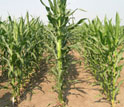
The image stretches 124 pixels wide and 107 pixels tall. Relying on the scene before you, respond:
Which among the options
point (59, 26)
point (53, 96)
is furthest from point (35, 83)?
point (59, 26)

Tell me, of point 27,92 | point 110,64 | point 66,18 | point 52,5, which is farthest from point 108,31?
point 27,92

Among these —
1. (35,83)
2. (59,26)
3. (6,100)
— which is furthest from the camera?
(35,83)

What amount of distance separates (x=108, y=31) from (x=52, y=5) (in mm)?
879

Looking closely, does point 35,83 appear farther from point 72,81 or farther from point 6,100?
point 72,81

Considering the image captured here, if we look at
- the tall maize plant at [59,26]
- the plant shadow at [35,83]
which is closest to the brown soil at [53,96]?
the plant shadow at [35,83]

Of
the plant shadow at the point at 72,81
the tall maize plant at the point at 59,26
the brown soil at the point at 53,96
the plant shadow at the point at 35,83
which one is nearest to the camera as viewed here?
the tall maize plant at the point at 59,26

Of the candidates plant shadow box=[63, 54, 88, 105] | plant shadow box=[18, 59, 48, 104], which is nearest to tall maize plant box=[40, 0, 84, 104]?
plant shadow box=[63, 54, 88, 105]

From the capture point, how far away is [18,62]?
2307 mm

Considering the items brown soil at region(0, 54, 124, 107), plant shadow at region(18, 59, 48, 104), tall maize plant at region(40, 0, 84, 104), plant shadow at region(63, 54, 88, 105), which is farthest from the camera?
plant shadow at region(18, 59, 48, 104)

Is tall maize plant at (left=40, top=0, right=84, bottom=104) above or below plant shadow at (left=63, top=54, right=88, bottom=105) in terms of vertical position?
above

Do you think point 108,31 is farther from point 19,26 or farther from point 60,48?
point 19,26

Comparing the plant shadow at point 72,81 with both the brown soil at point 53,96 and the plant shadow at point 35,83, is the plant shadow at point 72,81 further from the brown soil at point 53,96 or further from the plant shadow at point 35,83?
the plant shadow at point 35,83

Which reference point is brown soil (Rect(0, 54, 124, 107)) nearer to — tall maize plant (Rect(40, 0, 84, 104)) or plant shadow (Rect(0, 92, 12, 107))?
plant shadow (Rect(0, 92, 12, 107))

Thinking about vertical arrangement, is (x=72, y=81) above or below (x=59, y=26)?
below
